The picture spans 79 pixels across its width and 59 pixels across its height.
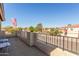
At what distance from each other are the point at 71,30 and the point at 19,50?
1268mm

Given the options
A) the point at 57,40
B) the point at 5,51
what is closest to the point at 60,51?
the point at 57,40

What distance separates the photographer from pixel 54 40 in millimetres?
4078

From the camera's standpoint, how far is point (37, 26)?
4.01 m

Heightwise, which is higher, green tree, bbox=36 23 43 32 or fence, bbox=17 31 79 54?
Result: green tree, bbox=36 23 43 32

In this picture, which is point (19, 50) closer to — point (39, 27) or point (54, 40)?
point (39, 27)

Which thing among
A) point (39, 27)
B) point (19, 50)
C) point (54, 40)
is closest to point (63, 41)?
point (54, 40)

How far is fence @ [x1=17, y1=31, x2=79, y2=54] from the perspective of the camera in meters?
3.71

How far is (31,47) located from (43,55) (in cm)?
54

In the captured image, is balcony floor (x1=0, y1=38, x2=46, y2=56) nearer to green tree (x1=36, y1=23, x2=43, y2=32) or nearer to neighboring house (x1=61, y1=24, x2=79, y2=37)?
green tree (x1=36, y1=23, x2=43, y2=32)

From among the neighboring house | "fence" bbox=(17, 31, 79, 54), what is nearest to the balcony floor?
"fence" bbox=(17, 31, 79, 54)

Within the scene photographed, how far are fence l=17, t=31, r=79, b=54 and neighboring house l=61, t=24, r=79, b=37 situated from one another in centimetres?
8

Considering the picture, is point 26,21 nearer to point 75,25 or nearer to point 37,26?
point 37,26

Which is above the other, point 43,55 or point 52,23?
point 52,23

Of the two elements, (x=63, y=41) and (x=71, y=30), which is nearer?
(x=71, y=30)
